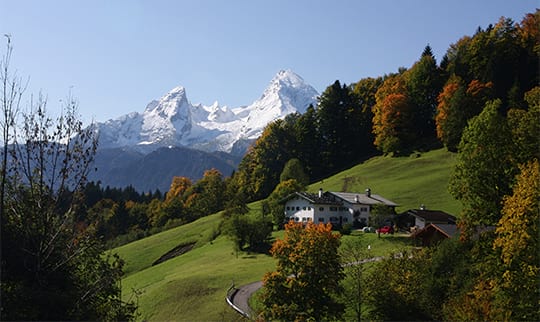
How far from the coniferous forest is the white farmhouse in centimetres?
422

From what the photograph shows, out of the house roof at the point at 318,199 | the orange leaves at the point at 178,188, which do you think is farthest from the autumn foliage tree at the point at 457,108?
the orange leaves at the point at 178,188

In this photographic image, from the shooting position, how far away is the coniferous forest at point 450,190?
1200 centimetres

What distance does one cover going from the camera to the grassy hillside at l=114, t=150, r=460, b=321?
41531 mm

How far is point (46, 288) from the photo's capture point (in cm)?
1288

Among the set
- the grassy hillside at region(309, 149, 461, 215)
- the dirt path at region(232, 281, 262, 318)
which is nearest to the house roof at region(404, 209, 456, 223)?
the grassy hillside at region(309, 149, 461, 215)

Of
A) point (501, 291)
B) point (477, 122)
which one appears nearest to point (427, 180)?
point (477, 122)

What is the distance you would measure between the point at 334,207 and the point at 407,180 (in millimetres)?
16793

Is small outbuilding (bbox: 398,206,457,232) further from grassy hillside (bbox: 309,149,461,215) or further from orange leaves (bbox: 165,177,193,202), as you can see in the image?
orange leaves (bbox: 165,177,193,202)

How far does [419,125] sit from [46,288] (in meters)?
91.9

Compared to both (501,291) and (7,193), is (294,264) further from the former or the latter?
(7,193)

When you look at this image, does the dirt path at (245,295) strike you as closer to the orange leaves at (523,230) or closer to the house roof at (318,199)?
the orange leaves at (523,230)

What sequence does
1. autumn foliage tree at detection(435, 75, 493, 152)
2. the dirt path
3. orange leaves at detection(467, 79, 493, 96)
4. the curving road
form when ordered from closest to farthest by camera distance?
the curving road < the dirt path < autumn foliage tree at detection(435, 75, 493, 152) < orange leaves at detection(467, 79, 493, 96)

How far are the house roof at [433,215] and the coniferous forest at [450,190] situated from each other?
53.9 ft

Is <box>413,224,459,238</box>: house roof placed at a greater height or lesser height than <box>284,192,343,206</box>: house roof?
lesser
